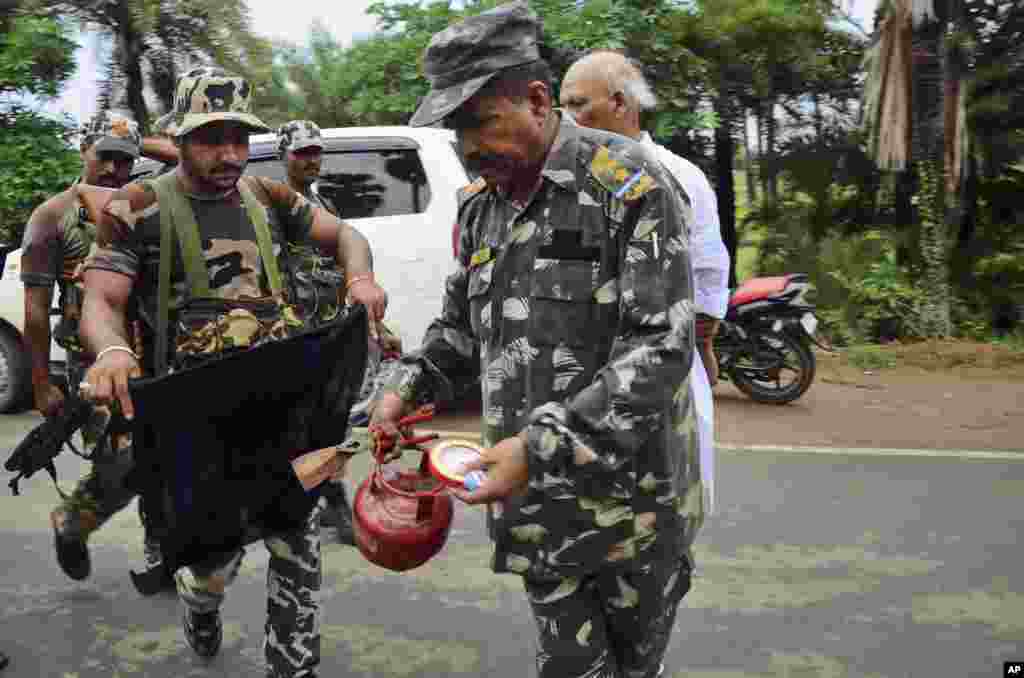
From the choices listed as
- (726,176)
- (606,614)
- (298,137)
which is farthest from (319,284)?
(726,176)

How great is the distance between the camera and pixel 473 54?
197cm

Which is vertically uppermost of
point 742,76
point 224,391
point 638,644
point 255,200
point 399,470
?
point 742,76

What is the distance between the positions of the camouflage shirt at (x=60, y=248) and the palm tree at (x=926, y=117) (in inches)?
303

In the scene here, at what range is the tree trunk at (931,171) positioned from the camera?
9930 millimetres

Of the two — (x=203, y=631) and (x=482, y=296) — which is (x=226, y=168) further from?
(x=203, y=631)

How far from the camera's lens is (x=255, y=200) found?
3109 millimetres

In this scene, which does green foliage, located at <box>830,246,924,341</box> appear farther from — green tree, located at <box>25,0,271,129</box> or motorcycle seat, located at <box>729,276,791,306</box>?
green tree, located at <box>25,0,271,129</box>

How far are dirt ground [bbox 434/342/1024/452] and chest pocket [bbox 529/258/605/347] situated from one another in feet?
14.6

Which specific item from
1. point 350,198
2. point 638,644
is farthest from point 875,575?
point 350,198

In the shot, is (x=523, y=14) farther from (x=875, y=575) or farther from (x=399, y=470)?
(x=875, y=575)

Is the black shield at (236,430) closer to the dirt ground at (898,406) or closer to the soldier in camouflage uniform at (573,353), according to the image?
the soldier in camouflage uniform at (573,353)

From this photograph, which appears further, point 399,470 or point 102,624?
point 102,624

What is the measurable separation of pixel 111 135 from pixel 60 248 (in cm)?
51

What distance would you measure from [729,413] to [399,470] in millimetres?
5044
